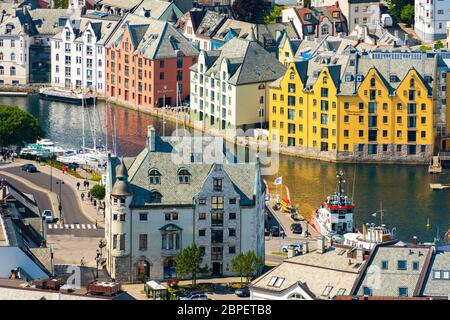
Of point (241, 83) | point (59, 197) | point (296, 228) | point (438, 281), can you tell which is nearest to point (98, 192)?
point (59, 197)

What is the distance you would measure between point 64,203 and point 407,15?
68.8 m

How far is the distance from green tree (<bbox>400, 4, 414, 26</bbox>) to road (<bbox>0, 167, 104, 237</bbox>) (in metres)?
60.3

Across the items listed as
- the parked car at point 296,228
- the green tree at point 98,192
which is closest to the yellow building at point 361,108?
the parked car at point 296,228

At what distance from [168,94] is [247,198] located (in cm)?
5868

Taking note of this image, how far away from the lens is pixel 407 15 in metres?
140

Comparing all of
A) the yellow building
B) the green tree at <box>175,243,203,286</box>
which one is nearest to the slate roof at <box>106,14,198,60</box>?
the yellow building

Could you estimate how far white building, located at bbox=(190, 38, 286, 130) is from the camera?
10775 centimetres

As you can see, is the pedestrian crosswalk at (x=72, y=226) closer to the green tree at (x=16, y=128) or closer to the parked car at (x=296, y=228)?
the parked car at (x=296, y=228)

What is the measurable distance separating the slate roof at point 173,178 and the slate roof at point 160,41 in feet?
188

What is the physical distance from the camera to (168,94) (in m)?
120

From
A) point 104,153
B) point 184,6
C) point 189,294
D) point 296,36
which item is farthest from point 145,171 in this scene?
point 184,6

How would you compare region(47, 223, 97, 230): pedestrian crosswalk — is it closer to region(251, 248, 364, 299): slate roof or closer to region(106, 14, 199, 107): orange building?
region(251, 248, 364, 299): slate roof
